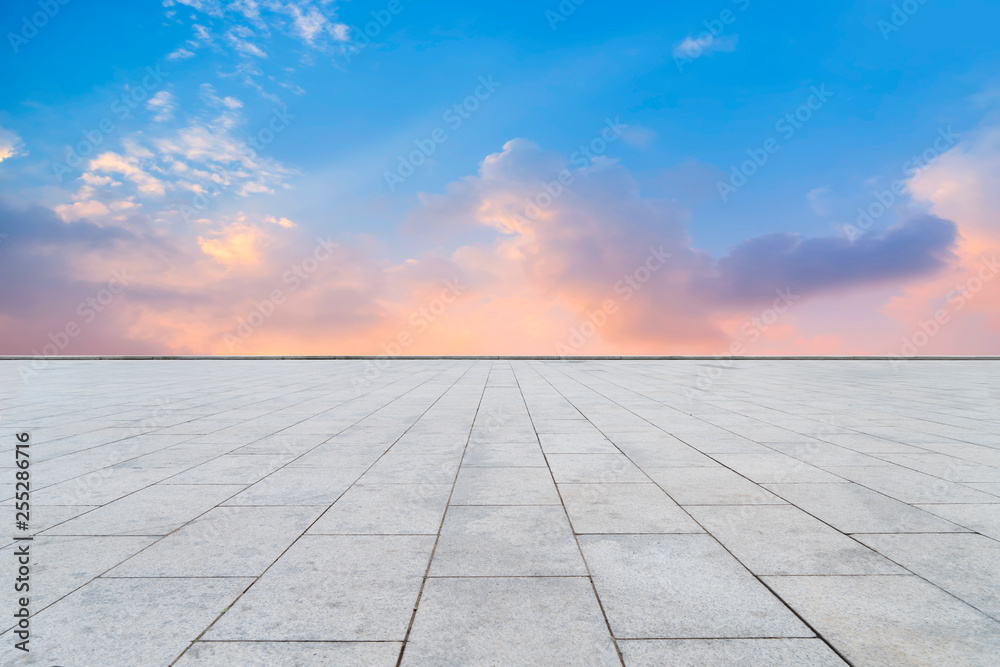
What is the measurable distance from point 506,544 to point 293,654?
5.66 ft

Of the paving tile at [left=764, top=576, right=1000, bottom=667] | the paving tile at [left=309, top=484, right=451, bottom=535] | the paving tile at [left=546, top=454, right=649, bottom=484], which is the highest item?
the paving tile at [left=546, top=454, right=649, bottom=484]

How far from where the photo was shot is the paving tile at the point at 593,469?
5.71 meters

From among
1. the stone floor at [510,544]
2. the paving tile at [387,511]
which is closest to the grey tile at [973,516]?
the stone floor at [510,544]

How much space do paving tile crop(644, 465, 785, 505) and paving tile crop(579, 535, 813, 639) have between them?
3.40 feet

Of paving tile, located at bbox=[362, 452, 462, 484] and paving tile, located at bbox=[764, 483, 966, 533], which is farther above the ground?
paving tile, located at bbox=[362, 452, 462, 484]

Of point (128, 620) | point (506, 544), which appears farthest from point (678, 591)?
point (128, 620)

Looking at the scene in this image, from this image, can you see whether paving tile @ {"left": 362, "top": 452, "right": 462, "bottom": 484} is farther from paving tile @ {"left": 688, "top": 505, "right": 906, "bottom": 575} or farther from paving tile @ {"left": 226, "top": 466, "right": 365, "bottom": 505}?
paving tile @ {"left": 688, "top": 505, "right": 906, "bottom": 575}

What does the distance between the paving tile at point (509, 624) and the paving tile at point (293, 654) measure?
15 centimetres

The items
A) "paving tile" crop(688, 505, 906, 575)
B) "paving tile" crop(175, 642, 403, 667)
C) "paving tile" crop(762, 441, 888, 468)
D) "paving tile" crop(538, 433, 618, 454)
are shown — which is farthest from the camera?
"paving tile" crop(538, 433, 618, 454)

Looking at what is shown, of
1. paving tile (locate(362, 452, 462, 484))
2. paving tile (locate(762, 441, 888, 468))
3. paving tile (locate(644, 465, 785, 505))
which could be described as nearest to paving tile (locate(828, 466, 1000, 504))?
paving tile (locate(762, 441, 888, 468))

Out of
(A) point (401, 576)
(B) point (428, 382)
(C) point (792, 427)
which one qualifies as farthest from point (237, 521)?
(B) point (428, 382)

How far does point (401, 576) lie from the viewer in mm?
3465

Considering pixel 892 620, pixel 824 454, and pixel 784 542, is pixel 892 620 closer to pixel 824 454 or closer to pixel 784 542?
pixel 784 542

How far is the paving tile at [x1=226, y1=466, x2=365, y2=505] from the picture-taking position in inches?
200
